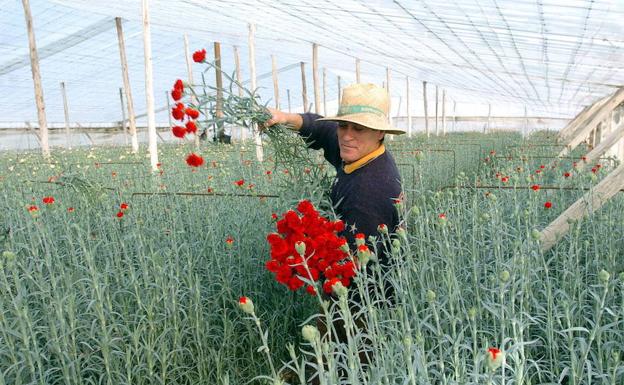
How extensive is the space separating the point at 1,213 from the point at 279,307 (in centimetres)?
224

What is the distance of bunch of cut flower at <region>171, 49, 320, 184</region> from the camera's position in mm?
1757

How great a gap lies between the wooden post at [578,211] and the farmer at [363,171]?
0.63 metres

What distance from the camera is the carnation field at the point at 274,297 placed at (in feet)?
4.65

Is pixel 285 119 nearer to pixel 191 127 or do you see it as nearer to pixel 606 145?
pixel 191 127

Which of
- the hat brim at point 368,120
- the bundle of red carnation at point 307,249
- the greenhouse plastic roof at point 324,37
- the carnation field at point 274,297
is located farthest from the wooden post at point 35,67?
the bundle of red carnation at point 307,249

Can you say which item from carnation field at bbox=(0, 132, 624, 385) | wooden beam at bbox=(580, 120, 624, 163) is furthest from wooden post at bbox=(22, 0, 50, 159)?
wooden beam at bbox=(580, 120, 624, 163)

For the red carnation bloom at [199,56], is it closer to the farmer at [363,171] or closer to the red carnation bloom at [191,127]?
the red carnation bloom at [191,127]

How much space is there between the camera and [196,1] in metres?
7.65

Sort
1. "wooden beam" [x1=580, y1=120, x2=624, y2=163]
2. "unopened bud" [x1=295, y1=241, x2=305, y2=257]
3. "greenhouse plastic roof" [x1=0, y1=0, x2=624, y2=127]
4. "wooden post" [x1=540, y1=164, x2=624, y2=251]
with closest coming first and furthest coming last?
"unopened bud" [x1=295, y1=241, x2=305, y2=257] < "wooden post" [x1=540, y1=164, x2=624, y2=251] < "wooden beam" [x1=580, y1=120, x2=624, y2=163] < "greenhouse plastic roof" [x1=0, y1=0, x2=624, y2=127]

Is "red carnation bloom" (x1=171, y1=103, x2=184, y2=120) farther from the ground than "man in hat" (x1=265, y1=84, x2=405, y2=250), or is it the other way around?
"red carnation bloom" (x1=171, y1=103, x2=184, y2=120)

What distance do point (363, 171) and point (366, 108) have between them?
253 millimetres

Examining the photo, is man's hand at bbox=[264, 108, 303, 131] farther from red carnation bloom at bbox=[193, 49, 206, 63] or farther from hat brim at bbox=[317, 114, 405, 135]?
red carnation bloom at bbox=[193, 49, 206, 63]

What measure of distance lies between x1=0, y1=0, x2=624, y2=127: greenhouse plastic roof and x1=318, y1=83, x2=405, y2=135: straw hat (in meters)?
0.37

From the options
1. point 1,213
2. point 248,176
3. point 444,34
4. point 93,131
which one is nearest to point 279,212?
point 248,176
